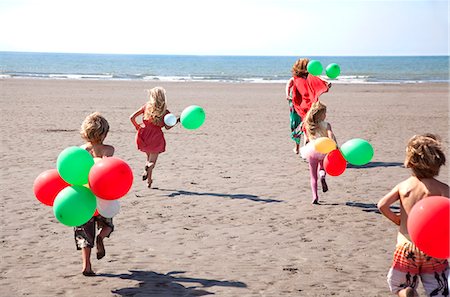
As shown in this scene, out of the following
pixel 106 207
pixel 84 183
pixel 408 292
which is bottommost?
pixel 408 292

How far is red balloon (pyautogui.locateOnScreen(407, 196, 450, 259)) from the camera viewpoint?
12.1 ft

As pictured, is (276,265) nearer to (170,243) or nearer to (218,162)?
(170,243)

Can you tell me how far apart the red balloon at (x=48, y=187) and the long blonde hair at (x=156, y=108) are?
3.87 metres

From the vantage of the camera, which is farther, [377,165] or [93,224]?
[377,165]

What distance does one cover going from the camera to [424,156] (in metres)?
4.08

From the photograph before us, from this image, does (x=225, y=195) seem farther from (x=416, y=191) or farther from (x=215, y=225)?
(x=416, y=191)

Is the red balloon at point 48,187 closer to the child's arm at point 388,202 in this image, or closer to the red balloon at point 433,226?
the child's arm at point 388,202

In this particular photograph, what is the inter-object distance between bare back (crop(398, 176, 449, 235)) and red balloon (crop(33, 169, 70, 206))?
2.94 metres

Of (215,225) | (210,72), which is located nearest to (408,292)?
(215,225)

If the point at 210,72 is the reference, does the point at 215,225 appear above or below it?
below

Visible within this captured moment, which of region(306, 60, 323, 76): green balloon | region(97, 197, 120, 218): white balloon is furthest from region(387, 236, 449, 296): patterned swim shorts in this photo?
region(306, 60, 323, 76): green balloon

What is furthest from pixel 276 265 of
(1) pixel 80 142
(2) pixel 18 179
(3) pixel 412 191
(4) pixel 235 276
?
(1) pixel 80 142

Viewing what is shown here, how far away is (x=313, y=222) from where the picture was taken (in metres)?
7.38

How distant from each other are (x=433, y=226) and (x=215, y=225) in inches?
152
